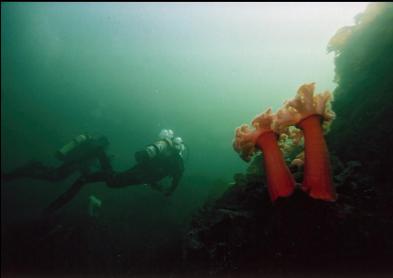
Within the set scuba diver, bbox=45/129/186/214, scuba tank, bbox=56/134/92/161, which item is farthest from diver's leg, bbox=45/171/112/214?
scuba tank, bbox=56/134/92/161

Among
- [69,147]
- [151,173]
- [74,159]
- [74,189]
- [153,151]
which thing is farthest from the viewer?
[74,159]

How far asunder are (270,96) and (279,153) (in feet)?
266

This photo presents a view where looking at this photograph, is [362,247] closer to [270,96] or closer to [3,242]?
[3,242]

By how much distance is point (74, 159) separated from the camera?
11.6m

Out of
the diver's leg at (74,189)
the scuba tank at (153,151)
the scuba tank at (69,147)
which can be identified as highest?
the scuba tank at (69,147)

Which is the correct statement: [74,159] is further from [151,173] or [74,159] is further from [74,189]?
[151,173]

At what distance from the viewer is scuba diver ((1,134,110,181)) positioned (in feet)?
37.2

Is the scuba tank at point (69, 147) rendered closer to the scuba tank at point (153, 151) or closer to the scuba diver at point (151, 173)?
the scuba diver at point (151, 173)

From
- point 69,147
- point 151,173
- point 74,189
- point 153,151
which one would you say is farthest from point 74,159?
point 153,151

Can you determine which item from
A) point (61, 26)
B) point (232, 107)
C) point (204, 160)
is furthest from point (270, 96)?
point (61, 26)

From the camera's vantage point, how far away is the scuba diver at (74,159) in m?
11.4

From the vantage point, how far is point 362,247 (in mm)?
3064

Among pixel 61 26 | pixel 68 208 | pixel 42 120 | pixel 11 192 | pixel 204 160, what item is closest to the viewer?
pixel 68 208

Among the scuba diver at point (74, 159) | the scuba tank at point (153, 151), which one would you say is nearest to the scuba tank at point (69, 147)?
the scuba diver at point (74, 159)
